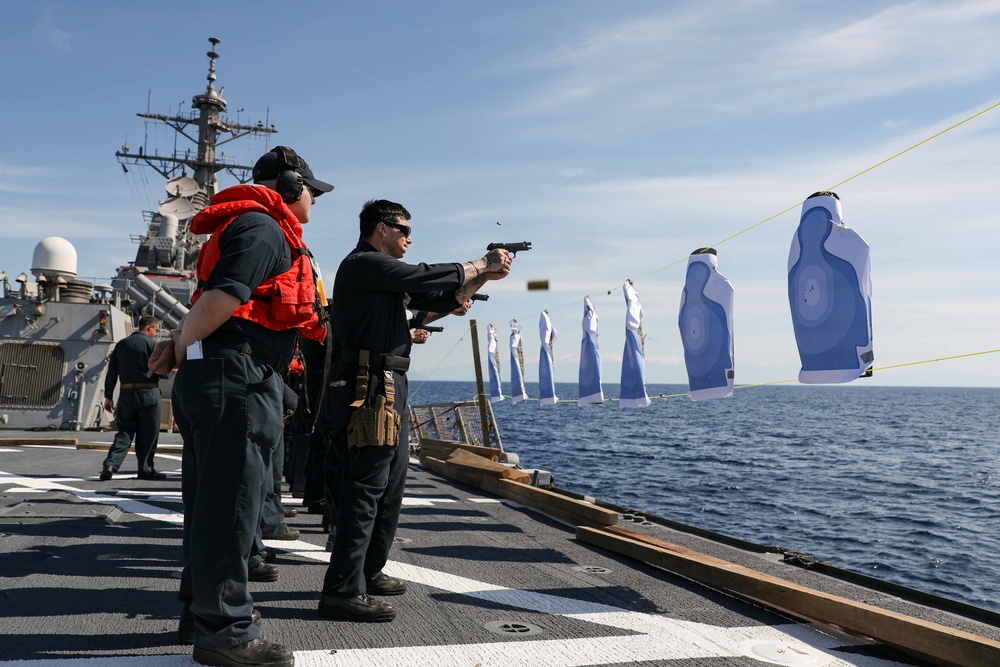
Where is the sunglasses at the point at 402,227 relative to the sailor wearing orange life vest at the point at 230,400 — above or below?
above

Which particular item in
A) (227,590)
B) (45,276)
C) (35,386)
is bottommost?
(227,590)

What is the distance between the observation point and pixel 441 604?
3607mm

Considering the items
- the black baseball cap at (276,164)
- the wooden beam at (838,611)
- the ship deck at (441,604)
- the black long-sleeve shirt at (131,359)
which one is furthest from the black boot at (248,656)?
the black long-sleeve shirt at (131,359)

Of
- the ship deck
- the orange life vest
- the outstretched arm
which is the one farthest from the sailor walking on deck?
the orange life vest

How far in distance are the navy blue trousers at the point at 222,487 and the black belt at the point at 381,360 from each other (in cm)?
90

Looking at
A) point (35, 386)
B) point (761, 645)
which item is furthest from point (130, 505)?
point (35, 386)

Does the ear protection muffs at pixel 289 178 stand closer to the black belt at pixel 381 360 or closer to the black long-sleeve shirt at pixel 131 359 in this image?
the black belt at pixel 381 360

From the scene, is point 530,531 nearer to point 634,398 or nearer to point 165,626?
point 165,626

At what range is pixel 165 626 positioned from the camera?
3090 millimetres

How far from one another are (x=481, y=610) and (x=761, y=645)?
1.35 meters

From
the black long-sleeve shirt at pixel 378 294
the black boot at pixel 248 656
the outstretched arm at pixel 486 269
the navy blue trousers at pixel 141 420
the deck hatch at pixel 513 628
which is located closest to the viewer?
the black boot at pixel 248 656

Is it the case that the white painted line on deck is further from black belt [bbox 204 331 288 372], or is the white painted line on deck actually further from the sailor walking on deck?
the sailor walking on deck

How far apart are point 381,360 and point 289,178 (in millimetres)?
1011

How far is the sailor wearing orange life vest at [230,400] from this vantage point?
2.63 m
